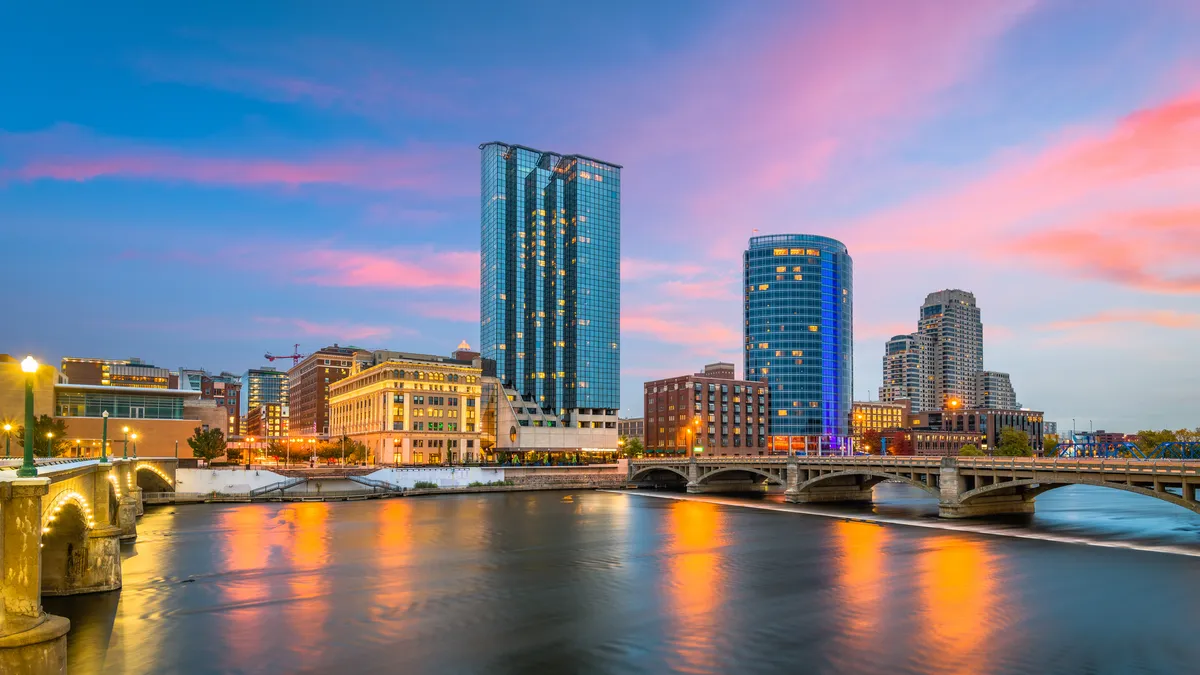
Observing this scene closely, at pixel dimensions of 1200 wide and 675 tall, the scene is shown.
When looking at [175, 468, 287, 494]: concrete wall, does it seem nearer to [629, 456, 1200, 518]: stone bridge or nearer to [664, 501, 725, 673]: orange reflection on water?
[664, 501, 725, 673]: orange reflection on water

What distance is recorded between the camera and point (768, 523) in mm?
87125

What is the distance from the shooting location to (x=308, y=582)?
167 ft

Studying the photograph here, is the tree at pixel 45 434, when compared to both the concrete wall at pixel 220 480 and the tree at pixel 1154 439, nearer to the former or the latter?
the concrete wall at pixel 220 480

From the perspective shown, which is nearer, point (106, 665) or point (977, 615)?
point (106, 665)

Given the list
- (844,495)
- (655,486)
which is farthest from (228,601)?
(655,486)

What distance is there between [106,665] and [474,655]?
15880 millimetres

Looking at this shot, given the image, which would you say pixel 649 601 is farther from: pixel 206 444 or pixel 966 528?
pixel 206 444

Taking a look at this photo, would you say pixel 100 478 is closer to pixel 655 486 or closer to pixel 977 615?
pixel 977 615

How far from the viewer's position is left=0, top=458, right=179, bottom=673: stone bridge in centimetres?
2759

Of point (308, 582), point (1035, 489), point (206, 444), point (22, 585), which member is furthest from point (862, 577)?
point (206, 444)

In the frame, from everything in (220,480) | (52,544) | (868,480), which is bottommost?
(220,480)

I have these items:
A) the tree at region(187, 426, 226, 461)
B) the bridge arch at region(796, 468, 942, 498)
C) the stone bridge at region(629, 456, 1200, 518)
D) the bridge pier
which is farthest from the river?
the tree at region(187, 426, 226, 461)

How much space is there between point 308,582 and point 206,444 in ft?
336

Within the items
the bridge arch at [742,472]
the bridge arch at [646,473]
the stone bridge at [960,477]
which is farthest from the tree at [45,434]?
the stone bridge at [960,477]
